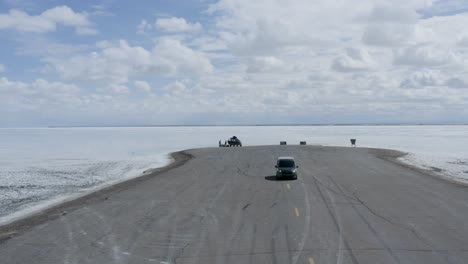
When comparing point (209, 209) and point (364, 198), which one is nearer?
point (209, 209)

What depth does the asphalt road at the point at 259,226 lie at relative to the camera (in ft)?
57.3

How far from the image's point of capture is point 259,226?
2222cm

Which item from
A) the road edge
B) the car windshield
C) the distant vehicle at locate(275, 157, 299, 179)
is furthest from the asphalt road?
the car windshield

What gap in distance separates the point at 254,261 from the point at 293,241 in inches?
121

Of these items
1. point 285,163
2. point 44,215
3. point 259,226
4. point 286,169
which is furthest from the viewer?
point 285,163

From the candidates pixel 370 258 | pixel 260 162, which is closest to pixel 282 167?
pixel 260 162

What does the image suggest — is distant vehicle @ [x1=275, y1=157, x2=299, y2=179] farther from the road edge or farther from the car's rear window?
the road edge

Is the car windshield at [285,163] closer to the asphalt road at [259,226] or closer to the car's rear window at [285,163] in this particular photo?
the car's rear window at [285,163]

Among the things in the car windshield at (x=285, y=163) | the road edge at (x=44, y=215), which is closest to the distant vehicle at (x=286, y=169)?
the car windshield at (x=285, y=163)

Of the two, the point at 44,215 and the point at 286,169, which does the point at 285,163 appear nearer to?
the point at 286,169

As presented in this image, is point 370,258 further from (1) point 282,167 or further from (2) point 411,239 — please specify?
(1) point 282,167

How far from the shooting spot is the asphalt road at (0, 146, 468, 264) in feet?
57.3

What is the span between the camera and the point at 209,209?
27.4 meters

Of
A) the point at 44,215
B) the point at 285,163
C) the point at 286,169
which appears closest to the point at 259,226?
the point at 44,215
